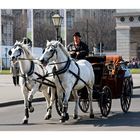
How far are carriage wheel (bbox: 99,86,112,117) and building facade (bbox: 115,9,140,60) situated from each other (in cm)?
3595

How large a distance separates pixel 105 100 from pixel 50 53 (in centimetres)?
284

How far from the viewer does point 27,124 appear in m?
14.9

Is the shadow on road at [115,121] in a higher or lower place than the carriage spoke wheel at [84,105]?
lower

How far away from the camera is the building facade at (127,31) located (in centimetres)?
5334

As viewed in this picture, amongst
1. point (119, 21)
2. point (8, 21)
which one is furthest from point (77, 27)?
point (119, 21)

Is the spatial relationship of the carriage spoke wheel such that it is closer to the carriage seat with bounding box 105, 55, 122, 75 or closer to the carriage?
the carriage

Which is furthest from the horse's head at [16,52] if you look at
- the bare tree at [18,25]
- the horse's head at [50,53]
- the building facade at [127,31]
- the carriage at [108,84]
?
the bare tree at [18,25]

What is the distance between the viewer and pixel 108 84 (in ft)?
56.2

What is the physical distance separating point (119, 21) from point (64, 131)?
42642mm

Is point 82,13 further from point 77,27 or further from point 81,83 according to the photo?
point 81,83

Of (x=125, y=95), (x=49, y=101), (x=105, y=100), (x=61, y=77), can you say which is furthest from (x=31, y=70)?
(x=125, y=95)

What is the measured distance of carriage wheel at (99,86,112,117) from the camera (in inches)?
634

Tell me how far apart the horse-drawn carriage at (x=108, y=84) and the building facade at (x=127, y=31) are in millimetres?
34410

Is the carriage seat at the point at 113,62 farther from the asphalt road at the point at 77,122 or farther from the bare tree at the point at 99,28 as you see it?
the bare tree at the point at 99,28
